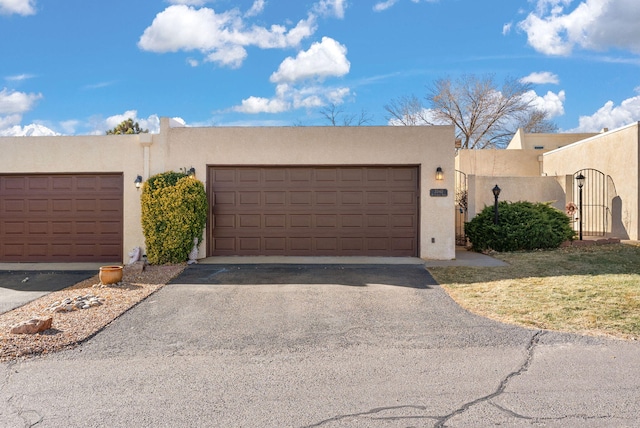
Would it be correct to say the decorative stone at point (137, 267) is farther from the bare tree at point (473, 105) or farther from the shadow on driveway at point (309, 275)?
the bare tree at point (473, 105)

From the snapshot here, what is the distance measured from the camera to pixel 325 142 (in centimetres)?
1068

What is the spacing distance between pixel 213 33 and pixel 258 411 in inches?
476

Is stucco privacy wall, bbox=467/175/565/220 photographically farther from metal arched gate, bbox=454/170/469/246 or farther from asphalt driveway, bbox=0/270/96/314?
asphalt driveway, bbox=0/270/96/314

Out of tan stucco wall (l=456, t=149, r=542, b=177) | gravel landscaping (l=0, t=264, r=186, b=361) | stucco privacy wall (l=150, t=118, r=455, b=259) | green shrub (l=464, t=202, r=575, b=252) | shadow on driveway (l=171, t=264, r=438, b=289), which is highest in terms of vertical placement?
tan stucco wall (l=456, t=149, r=542, b=177)

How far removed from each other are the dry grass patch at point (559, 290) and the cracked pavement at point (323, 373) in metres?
0.47

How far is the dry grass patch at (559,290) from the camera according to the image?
566 cm

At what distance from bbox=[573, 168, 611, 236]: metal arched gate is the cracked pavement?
10.7 meters

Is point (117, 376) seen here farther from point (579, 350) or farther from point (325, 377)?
point (579, 350)

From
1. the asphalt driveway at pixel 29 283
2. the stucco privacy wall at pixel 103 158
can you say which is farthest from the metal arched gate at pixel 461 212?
the asphalt driveway at pixel 29 283

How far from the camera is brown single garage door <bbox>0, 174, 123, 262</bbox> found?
36.0 feet

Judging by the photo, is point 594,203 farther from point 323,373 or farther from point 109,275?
point 109,275

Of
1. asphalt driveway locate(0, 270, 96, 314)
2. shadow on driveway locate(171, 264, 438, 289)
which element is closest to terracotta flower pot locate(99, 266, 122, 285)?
asphalt driveway locate(0, 270, 96, 314)

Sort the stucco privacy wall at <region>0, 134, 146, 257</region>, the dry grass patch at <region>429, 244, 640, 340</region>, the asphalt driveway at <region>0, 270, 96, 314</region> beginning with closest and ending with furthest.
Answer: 1. the dry grass patch at <region>429, 244, 640, 340</region>
2. the asphalt driveway at <region>0, 270, 96, 314</region>
3. the stucco privacy wall at <region>0, 134, 146, 257</region>

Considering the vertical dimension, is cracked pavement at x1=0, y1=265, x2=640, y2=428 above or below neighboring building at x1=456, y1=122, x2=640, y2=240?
below
